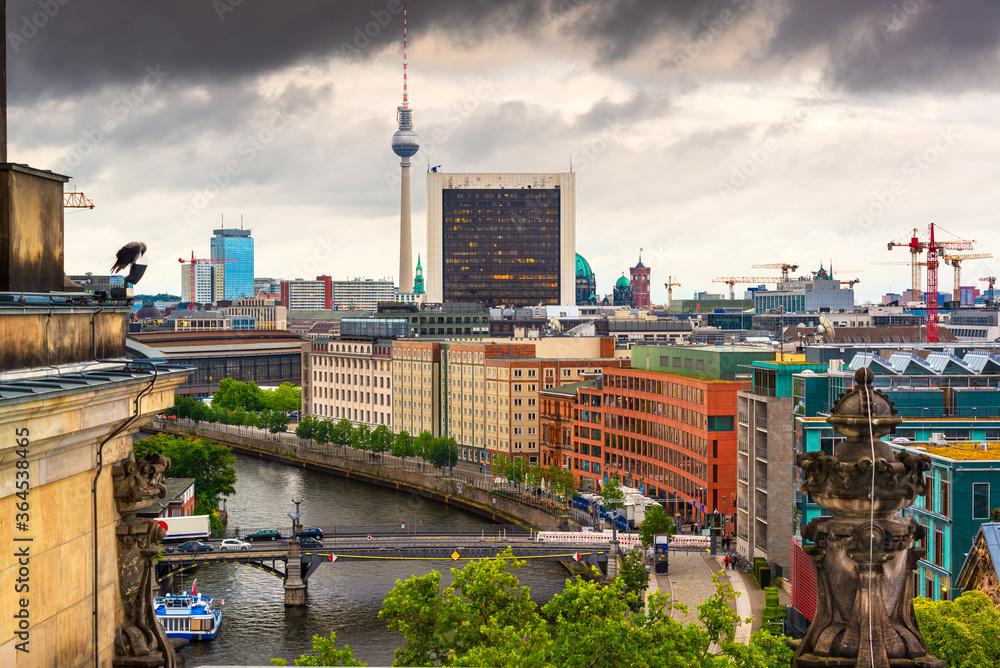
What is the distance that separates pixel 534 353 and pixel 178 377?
99040 millimetres

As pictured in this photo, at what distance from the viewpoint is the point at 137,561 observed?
7664 mm

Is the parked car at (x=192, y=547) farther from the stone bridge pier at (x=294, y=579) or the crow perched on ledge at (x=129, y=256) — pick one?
the crow perched on ledge at (x=129, y=256)

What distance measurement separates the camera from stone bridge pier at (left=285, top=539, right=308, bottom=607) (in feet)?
193

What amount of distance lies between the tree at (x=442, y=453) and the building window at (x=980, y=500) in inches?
2525

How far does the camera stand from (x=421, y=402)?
4621 inches

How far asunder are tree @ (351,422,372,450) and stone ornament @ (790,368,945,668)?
98.7m

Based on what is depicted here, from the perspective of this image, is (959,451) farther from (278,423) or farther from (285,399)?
(285,399)

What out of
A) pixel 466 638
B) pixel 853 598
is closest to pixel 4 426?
pixel 853 598

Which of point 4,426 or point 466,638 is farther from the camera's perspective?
point 466,638

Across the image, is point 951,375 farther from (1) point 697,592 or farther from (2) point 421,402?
(2) point 421,402

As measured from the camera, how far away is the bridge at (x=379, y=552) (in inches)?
2373

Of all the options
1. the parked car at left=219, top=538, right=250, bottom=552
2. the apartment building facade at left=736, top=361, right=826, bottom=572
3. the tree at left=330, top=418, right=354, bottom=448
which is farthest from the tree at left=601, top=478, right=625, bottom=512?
the tree at left=330, top=418, right=354, bottom=448

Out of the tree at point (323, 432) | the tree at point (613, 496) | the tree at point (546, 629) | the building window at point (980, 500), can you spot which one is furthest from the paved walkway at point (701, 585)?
the tree at point (323, 432)

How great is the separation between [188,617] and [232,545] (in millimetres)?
12255
